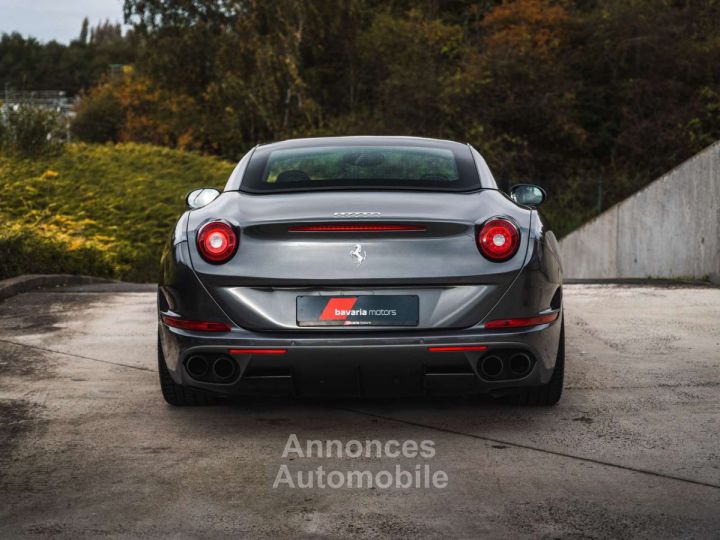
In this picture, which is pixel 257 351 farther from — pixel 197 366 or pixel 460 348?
pixel 460 348

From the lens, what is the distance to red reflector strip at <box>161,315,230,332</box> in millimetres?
4801

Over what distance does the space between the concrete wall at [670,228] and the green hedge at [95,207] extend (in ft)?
25.2

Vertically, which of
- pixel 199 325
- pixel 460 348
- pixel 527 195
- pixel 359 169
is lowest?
pixel 460 348

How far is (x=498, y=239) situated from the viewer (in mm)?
4789

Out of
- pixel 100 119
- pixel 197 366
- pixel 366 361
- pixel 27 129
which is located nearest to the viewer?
pixel 366 361

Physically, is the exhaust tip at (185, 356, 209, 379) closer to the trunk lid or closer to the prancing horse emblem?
the trunk lid

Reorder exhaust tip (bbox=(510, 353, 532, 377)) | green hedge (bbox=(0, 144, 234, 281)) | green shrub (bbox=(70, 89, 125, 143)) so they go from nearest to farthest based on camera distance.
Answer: exhaust tip (bbox=(510, 353, 532, 377)), green hedge (bbox=(0, 144, 234, 281)), green shrub (bbox=(70, 89, 125, 143))

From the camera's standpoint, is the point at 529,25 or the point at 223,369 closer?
the point at 223,369

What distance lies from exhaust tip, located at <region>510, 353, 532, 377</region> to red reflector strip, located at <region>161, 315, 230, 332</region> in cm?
131

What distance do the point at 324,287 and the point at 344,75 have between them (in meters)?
39.1

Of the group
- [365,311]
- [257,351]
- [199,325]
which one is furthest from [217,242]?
[365,311]

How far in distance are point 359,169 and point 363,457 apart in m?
1.75

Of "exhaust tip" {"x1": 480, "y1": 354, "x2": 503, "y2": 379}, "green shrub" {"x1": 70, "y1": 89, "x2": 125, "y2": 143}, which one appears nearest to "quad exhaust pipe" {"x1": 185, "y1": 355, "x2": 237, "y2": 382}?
"exhaust tip" {"x1": 480, "y1": 354, "x2": 503, "y2": 379}

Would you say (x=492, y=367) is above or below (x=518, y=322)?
below
